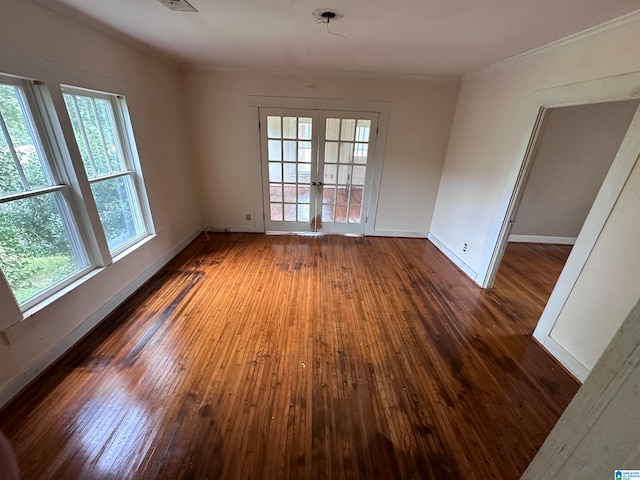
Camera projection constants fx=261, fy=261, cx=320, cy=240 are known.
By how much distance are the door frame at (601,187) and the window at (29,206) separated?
382 centimetres

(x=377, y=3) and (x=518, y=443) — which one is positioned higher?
(x=377, y=3)

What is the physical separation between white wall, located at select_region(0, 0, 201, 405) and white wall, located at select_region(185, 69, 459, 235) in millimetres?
377

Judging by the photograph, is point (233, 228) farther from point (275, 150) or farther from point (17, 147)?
point (17, 147)

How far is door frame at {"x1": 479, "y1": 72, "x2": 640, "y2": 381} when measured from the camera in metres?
1.66

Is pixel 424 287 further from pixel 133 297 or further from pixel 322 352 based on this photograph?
pixel 133 297

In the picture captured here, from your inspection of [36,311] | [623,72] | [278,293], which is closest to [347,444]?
[278,293]

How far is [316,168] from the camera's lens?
4098mm

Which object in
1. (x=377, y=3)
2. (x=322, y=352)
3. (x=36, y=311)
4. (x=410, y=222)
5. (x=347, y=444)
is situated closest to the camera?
(x=347, y=444)

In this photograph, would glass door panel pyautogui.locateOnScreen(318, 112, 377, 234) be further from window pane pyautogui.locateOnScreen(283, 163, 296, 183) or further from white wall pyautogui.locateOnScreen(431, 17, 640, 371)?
white wall pyautogui.locateOnScreen(431, 17, 640, 371)

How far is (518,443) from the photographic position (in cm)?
152

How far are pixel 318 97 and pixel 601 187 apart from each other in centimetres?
324

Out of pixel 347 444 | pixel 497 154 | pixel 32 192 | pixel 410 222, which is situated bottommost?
pixel 347 444

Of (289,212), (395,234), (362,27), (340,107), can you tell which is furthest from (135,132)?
(395,234)

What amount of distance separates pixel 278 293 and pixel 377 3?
2.55m
